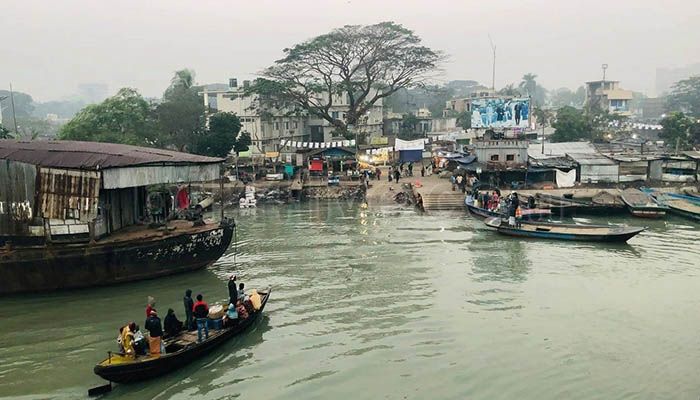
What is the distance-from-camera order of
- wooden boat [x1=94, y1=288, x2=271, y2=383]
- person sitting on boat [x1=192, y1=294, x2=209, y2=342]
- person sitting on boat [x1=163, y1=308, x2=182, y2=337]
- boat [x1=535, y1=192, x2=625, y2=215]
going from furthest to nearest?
boat [x1=535, y1=192, x2=625, y2=215] < person sitting on boat [x1=163, y1=308, x2=182, y2=337] < person sitting on boat [x1=192, y1=294, x2=209, y2=342] < wooden boat [x1=94, y1=288, x2=271, y2=383]

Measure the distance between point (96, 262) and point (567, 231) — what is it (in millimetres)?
20267

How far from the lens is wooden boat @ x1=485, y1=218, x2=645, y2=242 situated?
24.6 m

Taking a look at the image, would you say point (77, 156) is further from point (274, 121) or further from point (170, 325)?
point (274, 121)

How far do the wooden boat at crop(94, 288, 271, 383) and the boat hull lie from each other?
6275mm

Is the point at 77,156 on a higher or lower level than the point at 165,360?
higher

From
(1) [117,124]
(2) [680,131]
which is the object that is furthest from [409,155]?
(2) [680,131]

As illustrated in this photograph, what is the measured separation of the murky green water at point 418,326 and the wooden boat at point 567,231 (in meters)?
0.59

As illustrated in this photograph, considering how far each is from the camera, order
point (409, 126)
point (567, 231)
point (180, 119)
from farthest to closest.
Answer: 1. point (409, 126)
2. point (180, 119)
3. point (567, 231)

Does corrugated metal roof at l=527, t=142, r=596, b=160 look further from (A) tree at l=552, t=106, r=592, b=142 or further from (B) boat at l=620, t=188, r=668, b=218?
(A) tree at l=552, t=106, r=592, b=142

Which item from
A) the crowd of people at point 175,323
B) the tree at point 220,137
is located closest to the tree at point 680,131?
the tree at point 220,137

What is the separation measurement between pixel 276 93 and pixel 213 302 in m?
32.7

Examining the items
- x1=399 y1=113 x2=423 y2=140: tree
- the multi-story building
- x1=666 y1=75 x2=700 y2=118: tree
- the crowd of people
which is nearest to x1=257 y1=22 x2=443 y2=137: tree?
the multi-story building

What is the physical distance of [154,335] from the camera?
12.3 m

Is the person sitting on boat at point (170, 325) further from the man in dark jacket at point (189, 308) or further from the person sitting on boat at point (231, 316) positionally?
the person sitting on boat at point (231, 316)
